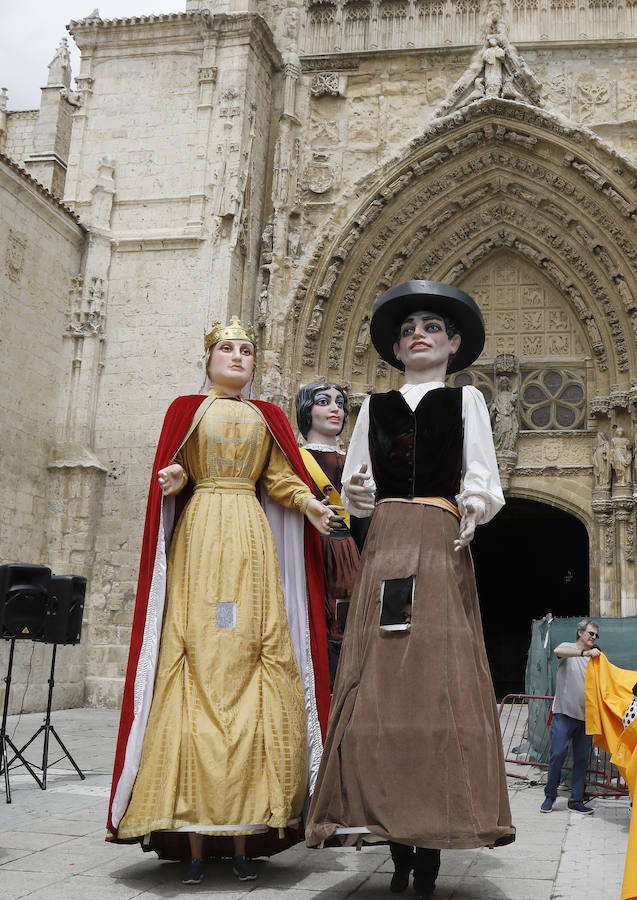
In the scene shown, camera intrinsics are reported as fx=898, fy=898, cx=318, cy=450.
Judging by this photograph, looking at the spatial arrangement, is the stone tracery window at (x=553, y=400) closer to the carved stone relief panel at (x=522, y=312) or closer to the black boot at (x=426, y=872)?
the carved stone relief panel at (x=522, y=312)

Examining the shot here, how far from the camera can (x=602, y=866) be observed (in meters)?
4.17

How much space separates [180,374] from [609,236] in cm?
659

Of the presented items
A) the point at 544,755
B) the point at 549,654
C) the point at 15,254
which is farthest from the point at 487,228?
the point at 544,755

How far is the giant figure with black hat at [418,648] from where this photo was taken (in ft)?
10.2

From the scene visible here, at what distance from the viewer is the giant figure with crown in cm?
362

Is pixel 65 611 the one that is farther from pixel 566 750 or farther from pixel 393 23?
pixel 393 23

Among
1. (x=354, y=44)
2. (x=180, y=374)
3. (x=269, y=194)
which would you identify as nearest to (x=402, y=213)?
(x=269, y=194)

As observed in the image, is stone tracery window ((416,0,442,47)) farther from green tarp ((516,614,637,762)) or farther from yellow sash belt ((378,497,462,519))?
yellow sash belt ((378,497,462,519))

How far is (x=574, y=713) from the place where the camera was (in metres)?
6.81

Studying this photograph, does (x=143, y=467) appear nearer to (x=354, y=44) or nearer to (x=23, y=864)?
(x=354, y=44)

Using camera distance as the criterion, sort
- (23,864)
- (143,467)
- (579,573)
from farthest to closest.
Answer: (579,573) → (143,467) → (23,864)

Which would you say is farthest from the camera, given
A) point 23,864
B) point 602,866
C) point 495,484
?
point 602,866

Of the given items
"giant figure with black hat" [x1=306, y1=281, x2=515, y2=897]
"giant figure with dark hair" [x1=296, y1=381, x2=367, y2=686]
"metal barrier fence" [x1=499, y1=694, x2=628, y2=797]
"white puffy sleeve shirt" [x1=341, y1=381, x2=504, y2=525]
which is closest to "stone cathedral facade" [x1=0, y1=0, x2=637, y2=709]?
"metal barrier fence" [x1=499, y1=694, x2=628, y2=797]

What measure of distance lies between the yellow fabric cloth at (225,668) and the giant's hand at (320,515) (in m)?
0.07
